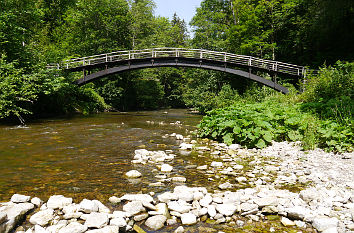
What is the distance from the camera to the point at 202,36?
32281 mm

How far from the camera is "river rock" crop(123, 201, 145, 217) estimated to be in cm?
325

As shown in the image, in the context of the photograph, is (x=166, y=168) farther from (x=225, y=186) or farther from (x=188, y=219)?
(x=188, y=219)

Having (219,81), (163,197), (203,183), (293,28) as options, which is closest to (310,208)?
(203,183)

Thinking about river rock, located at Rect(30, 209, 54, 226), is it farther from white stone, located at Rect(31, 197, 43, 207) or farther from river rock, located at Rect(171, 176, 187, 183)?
river rock, located at Rect(171, 176, 187, 183)

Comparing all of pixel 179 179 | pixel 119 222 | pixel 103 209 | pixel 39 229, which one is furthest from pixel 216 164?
pixel 39 229

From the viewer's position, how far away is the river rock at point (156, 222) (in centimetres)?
304

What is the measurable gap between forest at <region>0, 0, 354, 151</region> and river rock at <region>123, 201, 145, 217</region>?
4974mm

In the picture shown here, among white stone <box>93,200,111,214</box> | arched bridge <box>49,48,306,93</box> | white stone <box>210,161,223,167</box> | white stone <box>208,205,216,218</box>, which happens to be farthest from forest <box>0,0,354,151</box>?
white stone <box>93,200,111,214</box>

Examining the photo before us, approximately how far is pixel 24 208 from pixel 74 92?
20.7 metres

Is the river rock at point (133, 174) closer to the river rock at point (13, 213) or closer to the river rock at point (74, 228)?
the river rock at point (13, 213)

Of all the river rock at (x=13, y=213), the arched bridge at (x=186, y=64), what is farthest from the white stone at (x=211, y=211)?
the arched bridge at (x=186, y=64)

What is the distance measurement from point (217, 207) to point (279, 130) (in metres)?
5.14

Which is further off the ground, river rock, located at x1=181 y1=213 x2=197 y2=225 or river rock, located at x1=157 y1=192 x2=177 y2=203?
river rock, located at x1=157 y1=192 x2=177 y2=203

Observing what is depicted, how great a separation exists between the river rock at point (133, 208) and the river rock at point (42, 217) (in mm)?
1001
